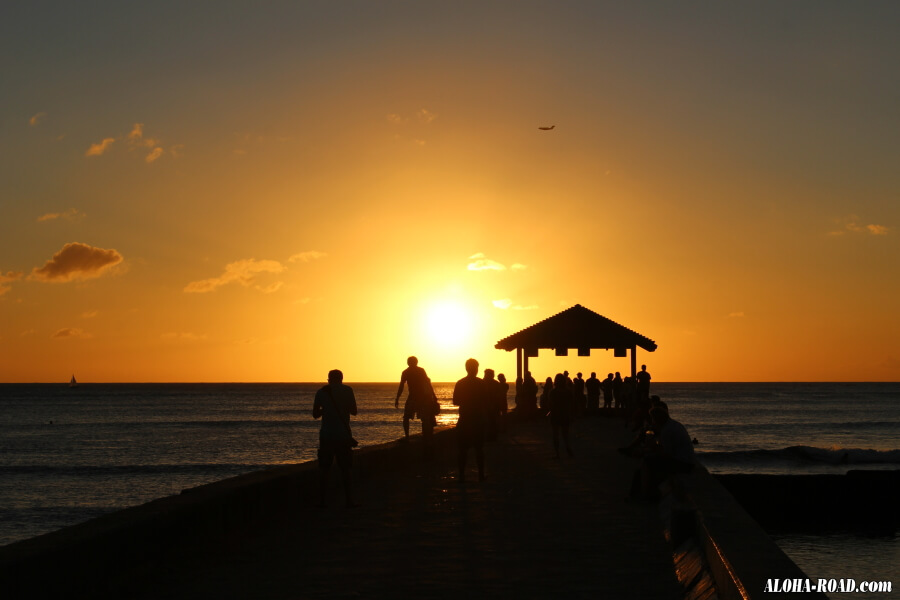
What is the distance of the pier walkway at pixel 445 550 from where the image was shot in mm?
6703

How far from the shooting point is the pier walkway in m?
6.70

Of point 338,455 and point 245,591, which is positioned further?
point 338,455

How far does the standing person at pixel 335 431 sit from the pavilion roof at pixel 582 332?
65.9ft

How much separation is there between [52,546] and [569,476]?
382 inches

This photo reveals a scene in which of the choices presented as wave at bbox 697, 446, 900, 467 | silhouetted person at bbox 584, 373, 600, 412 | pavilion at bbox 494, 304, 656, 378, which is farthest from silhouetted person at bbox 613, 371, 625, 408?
wave at bbox 697, 446, 900, 467

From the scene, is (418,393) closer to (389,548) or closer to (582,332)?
(389,548)

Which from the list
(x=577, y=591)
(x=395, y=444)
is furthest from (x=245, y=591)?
(x=395, y=444)

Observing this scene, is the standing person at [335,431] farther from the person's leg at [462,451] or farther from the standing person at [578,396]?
the standing person at [578,396]

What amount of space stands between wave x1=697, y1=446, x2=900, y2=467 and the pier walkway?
35494 millimetres

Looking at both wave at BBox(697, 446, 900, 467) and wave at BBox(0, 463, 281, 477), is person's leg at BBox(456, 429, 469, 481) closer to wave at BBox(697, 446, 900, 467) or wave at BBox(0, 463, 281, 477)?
wave at BBox(697, 446, 900, 467)

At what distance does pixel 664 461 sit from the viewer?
11.3 meters

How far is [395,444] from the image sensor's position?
16172 mm

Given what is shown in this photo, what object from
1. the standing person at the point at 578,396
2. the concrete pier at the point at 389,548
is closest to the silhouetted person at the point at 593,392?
the standing person at the point at 578,396

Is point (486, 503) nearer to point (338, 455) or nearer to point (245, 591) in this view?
point (338, 455)
